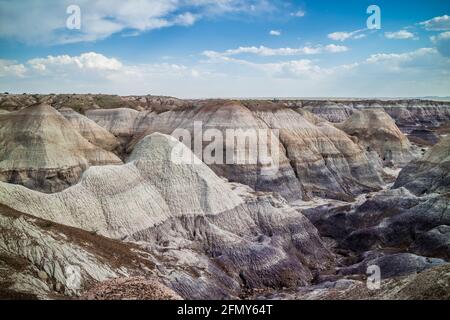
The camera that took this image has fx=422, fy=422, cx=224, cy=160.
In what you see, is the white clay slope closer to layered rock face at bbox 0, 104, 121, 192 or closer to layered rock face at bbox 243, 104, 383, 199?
layered rock face at bbox 0, 104, 121, 192

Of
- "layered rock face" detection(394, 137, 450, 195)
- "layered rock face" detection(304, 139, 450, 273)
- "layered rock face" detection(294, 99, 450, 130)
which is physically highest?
"layered rock face" detection(294, 99, 450, 130)

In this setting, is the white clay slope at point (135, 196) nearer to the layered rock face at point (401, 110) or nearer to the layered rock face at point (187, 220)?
the layered rock face at point (187, 220)

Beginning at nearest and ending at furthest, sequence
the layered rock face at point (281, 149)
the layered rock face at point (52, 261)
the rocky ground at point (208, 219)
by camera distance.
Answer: the layered rock face at point (52, 261) < the rocky ground at point (208, 219) < the layered rock face at point (281, 149)

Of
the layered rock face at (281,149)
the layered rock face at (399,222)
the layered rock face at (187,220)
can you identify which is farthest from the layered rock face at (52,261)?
the layered rock face at (281,149)

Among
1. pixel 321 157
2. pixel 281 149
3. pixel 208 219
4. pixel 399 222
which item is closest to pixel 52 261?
pixel 208 219

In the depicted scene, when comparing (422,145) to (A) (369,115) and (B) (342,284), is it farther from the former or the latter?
(B) (342,284)

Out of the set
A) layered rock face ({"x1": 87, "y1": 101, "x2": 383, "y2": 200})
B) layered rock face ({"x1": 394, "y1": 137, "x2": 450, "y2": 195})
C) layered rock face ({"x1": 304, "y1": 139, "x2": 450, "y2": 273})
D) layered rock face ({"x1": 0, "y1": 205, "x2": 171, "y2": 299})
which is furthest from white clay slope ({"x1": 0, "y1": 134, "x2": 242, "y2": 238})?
layered rock face ({"x1": 394, "y1": 137, "x2": 450, "y2": 195})

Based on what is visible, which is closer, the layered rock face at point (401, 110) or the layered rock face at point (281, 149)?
the layered rock face at point (281, 149)
